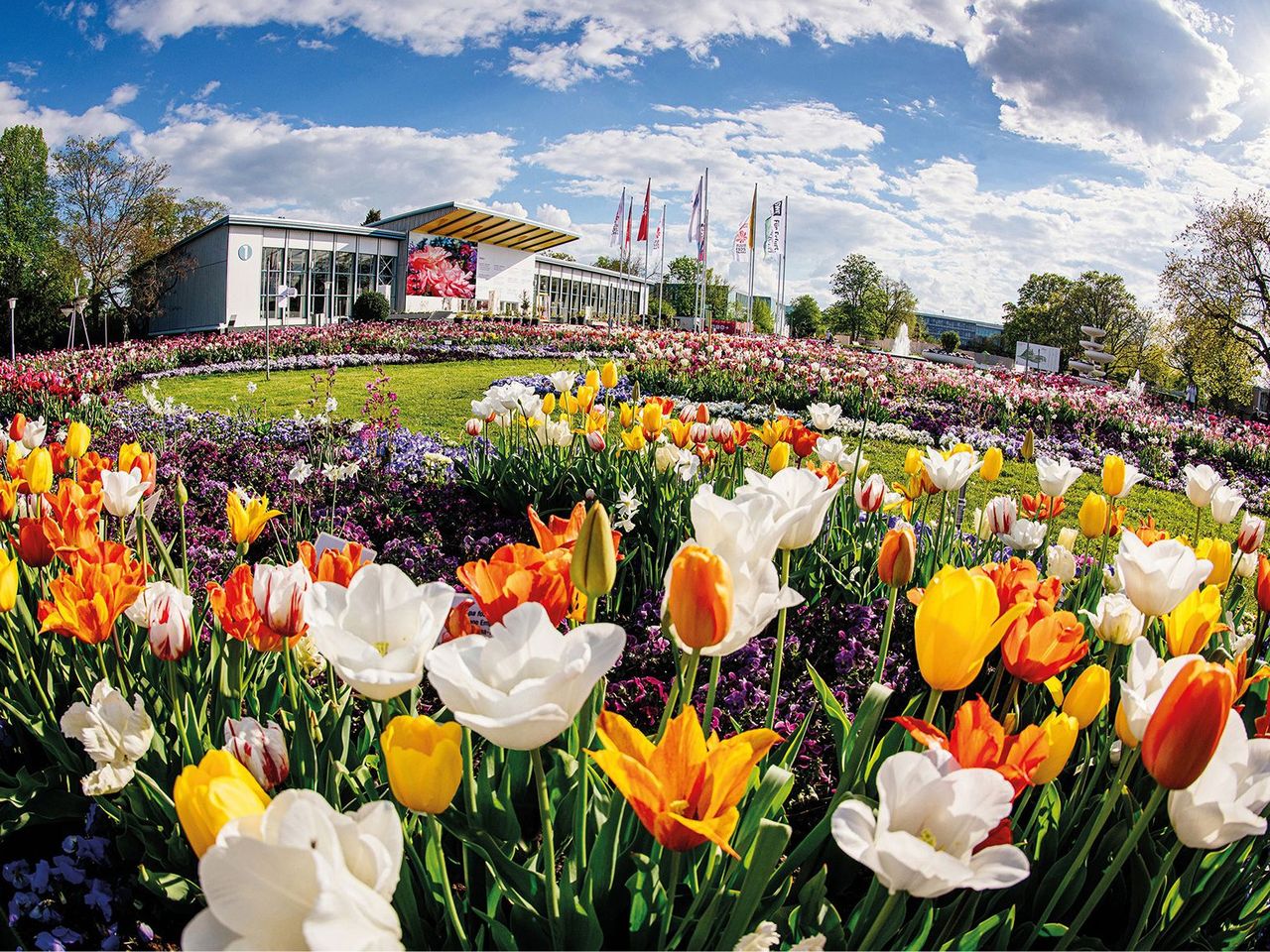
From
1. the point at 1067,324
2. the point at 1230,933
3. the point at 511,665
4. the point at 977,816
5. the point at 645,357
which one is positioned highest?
the point at 1067,324

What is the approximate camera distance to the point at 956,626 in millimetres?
1031

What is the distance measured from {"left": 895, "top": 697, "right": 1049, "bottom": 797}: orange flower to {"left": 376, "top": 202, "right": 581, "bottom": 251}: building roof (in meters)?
35.8

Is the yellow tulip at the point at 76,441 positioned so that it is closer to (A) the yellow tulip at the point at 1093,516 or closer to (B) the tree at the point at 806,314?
(A) the yellow tulip at the point at 1093,516

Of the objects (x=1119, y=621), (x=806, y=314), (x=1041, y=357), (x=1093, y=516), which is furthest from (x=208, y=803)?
(x=806, y=314)

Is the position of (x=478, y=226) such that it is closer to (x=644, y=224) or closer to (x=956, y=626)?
(x=644, y=224)

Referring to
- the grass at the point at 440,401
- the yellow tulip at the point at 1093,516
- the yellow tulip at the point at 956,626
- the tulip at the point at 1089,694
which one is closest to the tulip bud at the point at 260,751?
the yellow tulip at the point at 956,626

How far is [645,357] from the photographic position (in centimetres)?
1405

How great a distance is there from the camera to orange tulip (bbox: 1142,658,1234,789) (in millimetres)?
820

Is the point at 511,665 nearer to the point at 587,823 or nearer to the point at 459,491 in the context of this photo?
the point at 587,823

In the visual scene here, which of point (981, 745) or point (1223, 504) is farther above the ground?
point (1223, 504)

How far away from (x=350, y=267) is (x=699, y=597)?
126ft

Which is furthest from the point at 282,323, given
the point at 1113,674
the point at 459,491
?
the point at 1113,674

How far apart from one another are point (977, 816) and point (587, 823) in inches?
27.7

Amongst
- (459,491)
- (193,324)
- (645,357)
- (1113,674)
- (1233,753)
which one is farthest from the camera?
(193,324)
